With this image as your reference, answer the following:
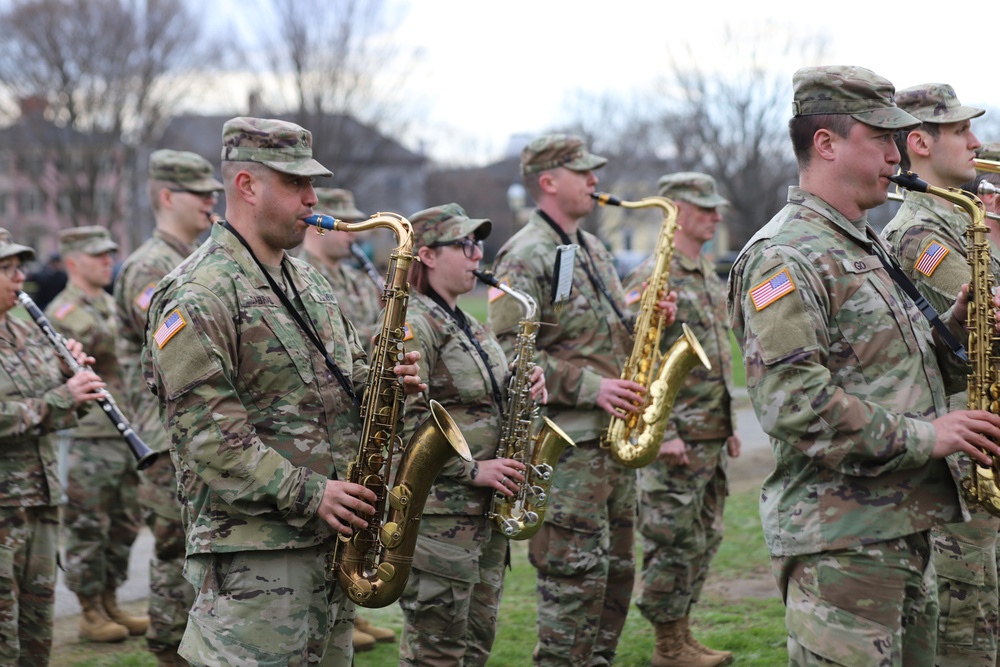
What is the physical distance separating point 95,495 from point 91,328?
1.32 metres

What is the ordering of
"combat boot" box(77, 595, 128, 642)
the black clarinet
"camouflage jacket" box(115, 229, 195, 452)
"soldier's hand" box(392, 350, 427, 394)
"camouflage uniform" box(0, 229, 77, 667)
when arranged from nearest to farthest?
"soldier's hand" box(392, 350, 427, 394)
"camouflage uniform" box(0, 229, 77, 667)
the black clarinet
"camouflage jacket" box(115, 229, 195, 452)
"combat boot" box(77, 595, 128, 642)

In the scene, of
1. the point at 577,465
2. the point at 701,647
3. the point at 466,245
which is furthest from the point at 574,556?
the point at 466,245

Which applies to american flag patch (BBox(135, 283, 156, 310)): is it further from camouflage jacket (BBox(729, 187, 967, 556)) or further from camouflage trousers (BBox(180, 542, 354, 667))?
camouflage jacket (BBox(729, 187, 967, 556))

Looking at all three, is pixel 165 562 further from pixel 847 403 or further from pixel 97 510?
pixel 847 403

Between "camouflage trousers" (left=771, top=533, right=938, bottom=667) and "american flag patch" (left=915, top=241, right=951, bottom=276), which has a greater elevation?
"american flag patch" (left=915, top=241, right=951, bottom=276)

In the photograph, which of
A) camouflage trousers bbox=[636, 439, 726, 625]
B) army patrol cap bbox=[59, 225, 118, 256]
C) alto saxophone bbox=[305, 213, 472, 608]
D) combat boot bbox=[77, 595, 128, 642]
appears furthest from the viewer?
army patrol cap bbox=[59, 225, 118, 256]

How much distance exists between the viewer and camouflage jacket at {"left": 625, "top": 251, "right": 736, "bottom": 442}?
730 centimetres

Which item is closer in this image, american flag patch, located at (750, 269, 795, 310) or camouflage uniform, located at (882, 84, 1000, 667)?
american flag patch, located at (750, 269, 795, 310)

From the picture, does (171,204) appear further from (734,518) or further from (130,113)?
(130,113)

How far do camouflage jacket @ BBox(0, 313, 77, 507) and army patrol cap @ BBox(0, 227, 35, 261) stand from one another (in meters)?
0.38

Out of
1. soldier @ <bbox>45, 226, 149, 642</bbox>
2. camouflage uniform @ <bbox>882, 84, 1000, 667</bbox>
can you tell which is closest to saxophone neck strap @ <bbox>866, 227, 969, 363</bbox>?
camouflage uniform @ <bbox>882, 84, 1000, 667</bbox>

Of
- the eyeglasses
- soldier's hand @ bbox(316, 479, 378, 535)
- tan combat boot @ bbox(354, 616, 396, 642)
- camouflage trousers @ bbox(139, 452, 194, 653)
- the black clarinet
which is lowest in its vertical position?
tan combat boot @ bbox(354, 616, 396, 642)

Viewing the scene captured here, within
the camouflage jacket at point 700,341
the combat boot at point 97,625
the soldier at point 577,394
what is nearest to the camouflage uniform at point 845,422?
the soldier at point 577,394

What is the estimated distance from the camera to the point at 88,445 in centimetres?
800
